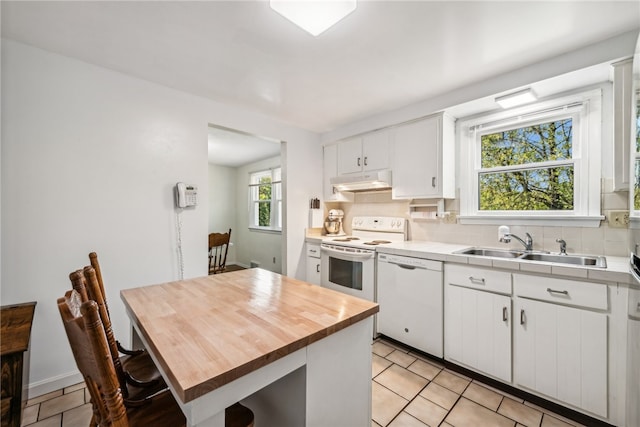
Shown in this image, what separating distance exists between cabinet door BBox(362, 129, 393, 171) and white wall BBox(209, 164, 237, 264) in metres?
4.04

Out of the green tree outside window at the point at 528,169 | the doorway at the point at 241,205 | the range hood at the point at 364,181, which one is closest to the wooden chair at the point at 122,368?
the range hood at the point at 364,181

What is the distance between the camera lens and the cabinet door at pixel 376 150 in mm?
3088

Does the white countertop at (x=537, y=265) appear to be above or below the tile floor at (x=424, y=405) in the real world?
above

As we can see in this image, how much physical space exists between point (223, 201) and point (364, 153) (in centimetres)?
410

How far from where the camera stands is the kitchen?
5.97 ft

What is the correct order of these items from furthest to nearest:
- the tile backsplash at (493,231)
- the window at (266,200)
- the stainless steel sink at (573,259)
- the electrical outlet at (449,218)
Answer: the window at (266,200), the electrical outlet at (449,218), the tile backsplash at (493,231), the stainless steel sink at (573,259)

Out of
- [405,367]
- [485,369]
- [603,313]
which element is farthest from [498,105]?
[405,367]

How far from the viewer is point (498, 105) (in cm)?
242

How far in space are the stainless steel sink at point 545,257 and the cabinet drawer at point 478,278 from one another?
7.0 inches

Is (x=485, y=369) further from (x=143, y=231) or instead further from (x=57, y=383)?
(x=57, y=383)

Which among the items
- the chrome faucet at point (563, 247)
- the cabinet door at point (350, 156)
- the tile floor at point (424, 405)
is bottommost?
the tile floor at point (424, 405)

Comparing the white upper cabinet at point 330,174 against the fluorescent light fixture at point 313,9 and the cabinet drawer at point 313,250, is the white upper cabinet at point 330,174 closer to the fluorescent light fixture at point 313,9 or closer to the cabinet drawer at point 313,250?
the cabinet drawer at point 313,250

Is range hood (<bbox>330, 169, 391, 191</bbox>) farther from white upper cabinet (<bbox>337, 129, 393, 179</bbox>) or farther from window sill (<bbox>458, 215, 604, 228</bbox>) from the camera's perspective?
window sill (<bbox>458, 215, 604, 228</bbox>)

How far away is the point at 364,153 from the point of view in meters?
3.30
